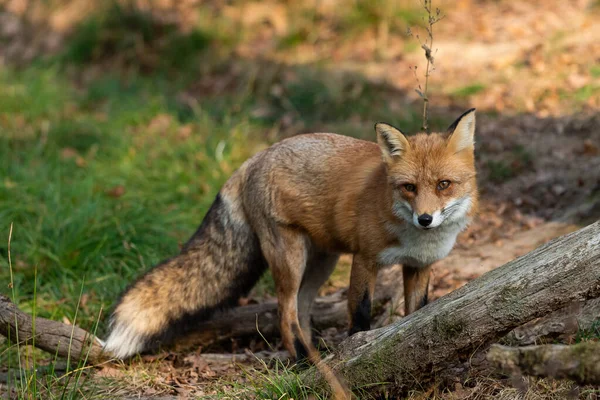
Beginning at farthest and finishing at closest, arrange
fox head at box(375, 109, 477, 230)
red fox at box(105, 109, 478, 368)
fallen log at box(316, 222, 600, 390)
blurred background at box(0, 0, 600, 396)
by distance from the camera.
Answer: blurred background at box(0, 0, 600, 396), red fox at box(105, 109, 478, 368), fox head at box(375, 109, 477, 230), fallen log at box(316, 222, 600, 390)

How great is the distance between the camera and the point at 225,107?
960 cm

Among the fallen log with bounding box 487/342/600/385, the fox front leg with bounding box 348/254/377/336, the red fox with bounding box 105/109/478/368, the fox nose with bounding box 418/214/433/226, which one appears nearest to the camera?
the fallen log with bounding box 487/342/600/385

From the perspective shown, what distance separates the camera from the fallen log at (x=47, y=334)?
415 cm

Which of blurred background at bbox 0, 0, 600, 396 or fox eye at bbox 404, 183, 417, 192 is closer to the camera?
fox eye at bbox 404, 183, 417, 192

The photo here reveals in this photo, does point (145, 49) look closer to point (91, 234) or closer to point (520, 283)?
point (91, 234)

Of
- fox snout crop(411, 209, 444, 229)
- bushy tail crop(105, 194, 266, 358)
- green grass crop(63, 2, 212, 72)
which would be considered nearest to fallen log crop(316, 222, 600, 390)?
fox snout crop(411, 209, 444, 229)

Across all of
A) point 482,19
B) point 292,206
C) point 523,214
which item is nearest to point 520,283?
point 292,206

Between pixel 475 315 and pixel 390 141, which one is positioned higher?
→ pixel 390 141

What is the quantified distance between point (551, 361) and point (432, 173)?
4.99 feet

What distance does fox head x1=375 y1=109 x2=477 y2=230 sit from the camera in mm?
3887

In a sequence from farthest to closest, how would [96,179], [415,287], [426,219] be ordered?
[96,179], [415,287], [426,219]

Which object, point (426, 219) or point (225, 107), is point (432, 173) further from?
point (225, 107)

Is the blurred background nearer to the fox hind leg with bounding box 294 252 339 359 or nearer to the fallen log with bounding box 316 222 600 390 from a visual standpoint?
the fox hind leg with bounding box 294 252 339 359

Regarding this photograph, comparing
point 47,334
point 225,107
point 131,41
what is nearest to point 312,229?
point 47,334
